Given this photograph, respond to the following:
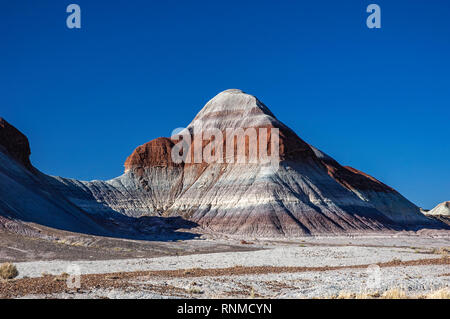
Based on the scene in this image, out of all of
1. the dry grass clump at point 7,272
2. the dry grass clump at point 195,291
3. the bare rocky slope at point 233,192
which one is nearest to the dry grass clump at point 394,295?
the dry grass clump at point 195,291

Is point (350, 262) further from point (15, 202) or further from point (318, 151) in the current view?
point (318, 151)

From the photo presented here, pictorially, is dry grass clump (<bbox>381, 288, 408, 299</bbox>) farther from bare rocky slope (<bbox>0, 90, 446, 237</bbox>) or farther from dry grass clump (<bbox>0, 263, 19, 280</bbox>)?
bare rocky slope (<bbox>0, 90, 446, 237</bbox>)

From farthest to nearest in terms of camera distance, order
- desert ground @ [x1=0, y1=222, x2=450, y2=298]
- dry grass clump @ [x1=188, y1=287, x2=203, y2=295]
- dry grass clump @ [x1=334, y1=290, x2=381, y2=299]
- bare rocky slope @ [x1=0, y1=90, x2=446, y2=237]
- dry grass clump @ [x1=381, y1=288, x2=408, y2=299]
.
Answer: bare rocky slope @ [x1=0, y1=90, x2=446, y2=237]
dry grass clump @ [x1=188, y1=287, x2=203, y2=295]
desert ground @ [x1=0, y1=222, x2=450, y2=298]
dry grass clump @ [x1=381, y1=288, x2=408, y2=299]
dry grass clump @ [x1=334, y1=290, x2=381, y2=299]

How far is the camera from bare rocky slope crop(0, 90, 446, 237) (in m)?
72.4

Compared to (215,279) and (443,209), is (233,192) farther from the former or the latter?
→ (443,209)

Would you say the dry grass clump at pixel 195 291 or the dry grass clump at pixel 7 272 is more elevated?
the dry grass clump at pixel 7 272

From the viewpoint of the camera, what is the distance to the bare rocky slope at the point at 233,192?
7244cm

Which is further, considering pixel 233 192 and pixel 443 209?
pixel 443 209

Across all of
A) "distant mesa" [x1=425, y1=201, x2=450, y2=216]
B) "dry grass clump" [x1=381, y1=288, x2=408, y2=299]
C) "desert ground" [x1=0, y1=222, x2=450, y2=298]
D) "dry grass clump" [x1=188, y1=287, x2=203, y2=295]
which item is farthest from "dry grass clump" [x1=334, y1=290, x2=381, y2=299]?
"distant mesa" [x1=425, y1=201, x2=450, y2=216]

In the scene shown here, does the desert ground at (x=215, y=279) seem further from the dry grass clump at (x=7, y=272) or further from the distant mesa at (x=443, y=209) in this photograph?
the distant mesa at (x=443, y=209)

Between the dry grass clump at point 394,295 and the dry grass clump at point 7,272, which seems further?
the dry grass clump at point 7,272

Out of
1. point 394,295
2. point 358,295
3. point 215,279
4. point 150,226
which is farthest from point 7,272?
point 150,226

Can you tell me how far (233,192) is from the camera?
294 feet
